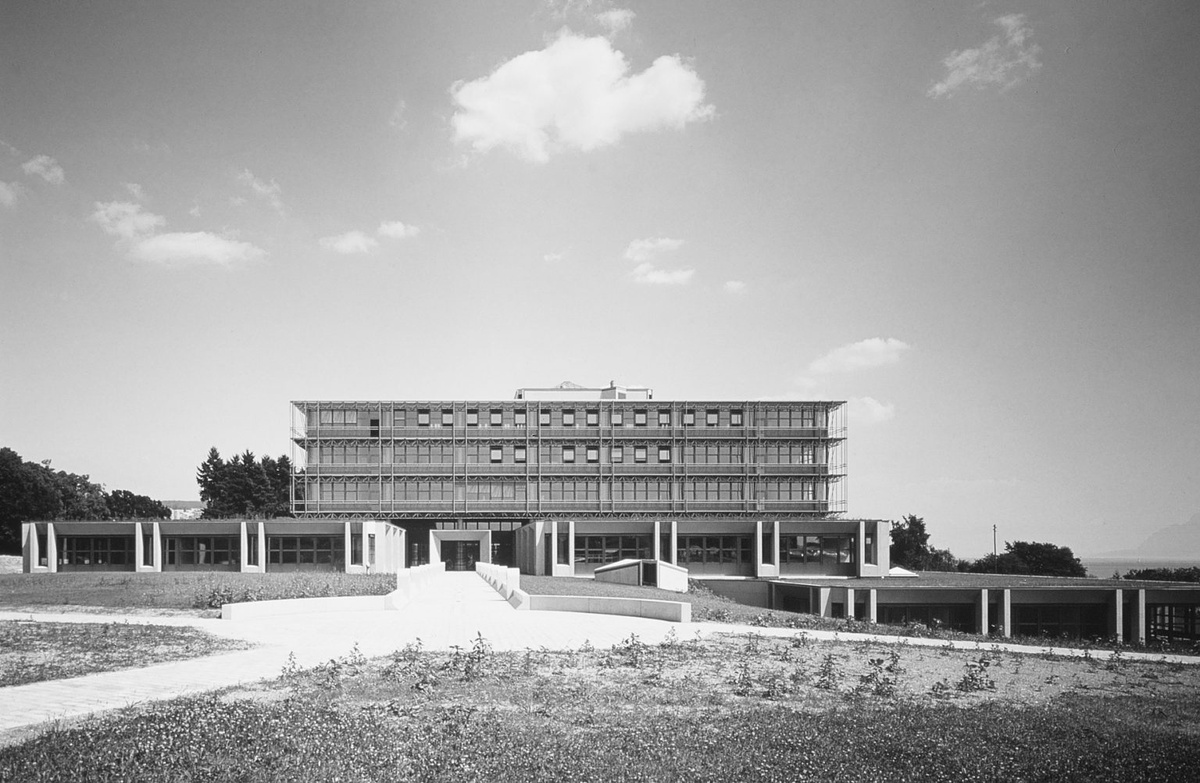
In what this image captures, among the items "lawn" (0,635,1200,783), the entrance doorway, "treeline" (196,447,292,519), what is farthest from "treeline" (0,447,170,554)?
"lawn" (0,635,1200,783)

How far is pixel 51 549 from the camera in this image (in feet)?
217

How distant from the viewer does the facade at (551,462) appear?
3199 inches

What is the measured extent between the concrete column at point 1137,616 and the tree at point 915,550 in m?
66.5

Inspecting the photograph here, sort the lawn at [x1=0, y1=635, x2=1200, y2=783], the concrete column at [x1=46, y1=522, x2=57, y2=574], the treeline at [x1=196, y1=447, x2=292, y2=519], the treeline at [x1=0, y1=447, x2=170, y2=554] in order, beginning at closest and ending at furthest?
1. the lawn at [x1=0, y1=635, x2=1200, y2=783]
2. the concrete column at [x1=46, y1=522, x2=57, y2=574]
3. the treeline at [x1=0, y1=447, x2=170, y2=554]
4. the treeline at [x1=196, y1=447, x2=292, y2=519]

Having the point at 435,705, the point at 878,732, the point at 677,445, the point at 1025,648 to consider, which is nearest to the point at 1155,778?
the point at 878,732

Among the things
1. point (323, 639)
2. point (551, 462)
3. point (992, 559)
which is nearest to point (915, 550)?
point (992, 559)

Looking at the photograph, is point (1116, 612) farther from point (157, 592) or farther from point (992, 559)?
point (992, 559)

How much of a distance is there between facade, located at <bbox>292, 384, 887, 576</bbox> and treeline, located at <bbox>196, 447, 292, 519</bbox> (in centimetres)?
3635

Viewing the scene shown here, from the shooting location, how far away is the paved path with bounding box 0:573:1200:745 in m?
13.7

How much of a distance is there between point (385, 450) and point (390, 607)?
53004 millimetres

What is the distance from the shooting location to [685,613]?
25.8 m

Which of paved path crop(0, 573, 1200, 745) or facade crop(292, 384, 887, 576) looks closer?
paved path crop(0, 573, 1200, 745)

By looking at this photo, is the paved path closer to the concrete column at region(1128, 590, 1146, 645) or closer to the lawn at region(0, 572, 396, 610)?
the lawn at region(0, 572, 396, 610)

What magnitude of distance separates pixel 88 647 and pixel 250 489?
104673 mm
